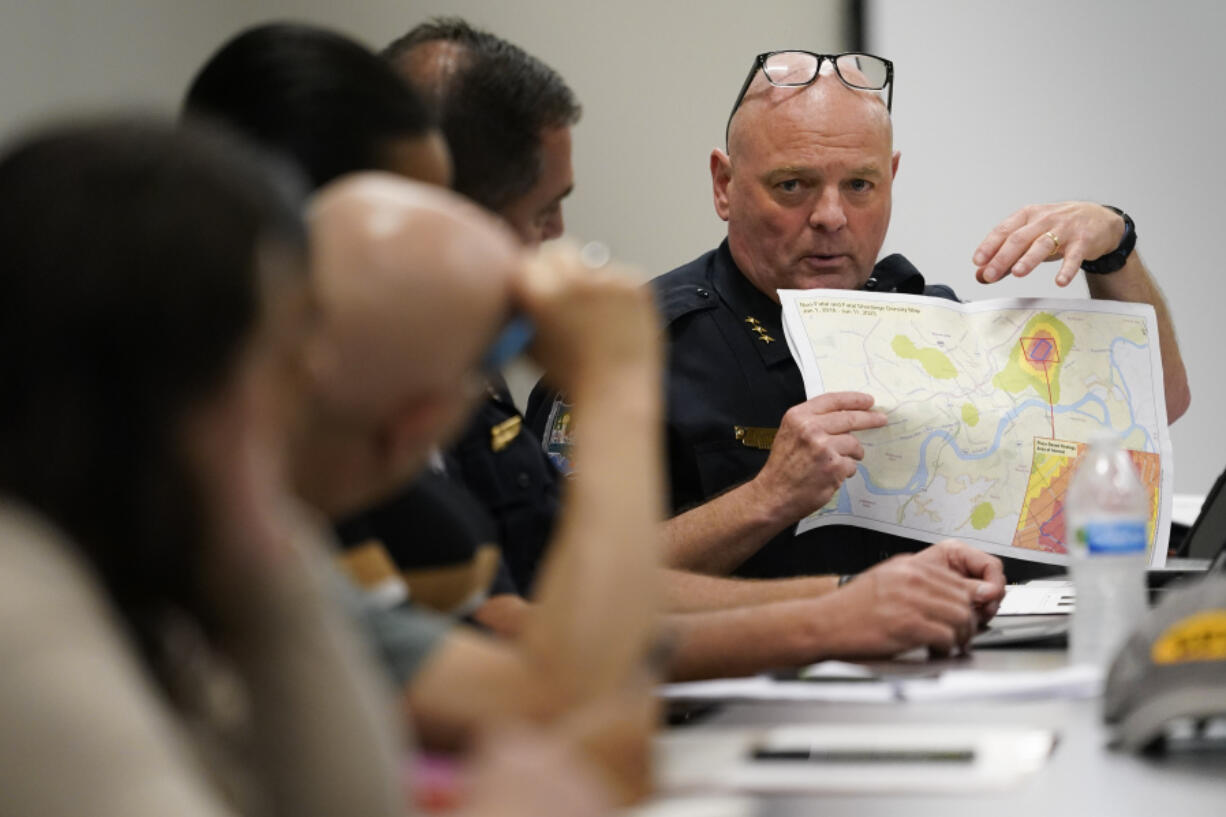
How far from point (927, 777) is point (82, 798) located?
0.62 m

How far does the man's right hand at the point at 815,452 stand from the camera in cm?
191

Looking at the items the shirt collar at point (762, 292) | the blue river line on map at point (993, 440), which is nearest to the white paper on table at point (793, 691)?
the blue river line on map at point (993, 440)

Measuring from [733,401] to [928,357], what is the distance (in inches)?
13.5

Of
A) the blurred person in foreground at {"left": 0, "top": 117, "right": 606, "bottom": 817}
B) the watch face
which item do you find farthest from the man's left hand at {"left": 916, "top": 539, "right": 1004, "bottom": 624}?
the blurred person in foreground at {"left": 0, "top": 117, "right": 606, "bottom": 817}

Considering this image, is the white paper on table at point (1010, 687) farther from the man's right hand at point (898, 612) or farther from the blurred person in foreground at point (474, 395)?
the blurred person in foreground at point (474, 395)

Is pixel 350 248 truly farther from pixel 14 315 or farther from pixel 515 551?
pixel 515 551

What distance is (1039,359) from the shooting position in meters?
2.03

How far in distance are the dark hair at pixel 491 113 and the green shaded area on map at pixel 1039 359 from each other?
2.79 feet

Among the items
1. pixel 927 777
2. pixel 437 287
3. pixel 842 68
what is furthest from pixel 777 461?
pixel 437 287

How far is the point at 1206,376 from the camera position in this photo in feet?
10.5

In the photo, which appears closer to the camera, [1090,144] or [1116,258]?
[1116,258]

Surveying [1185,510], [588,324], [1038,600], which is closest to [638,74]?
[1185,510]

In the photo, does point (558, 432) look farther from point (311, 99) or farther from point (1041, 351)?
point (311, 99)

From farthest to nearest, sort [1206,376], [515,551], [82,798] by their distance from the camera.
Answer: [1206,376] < [515,551] < [82,798]
